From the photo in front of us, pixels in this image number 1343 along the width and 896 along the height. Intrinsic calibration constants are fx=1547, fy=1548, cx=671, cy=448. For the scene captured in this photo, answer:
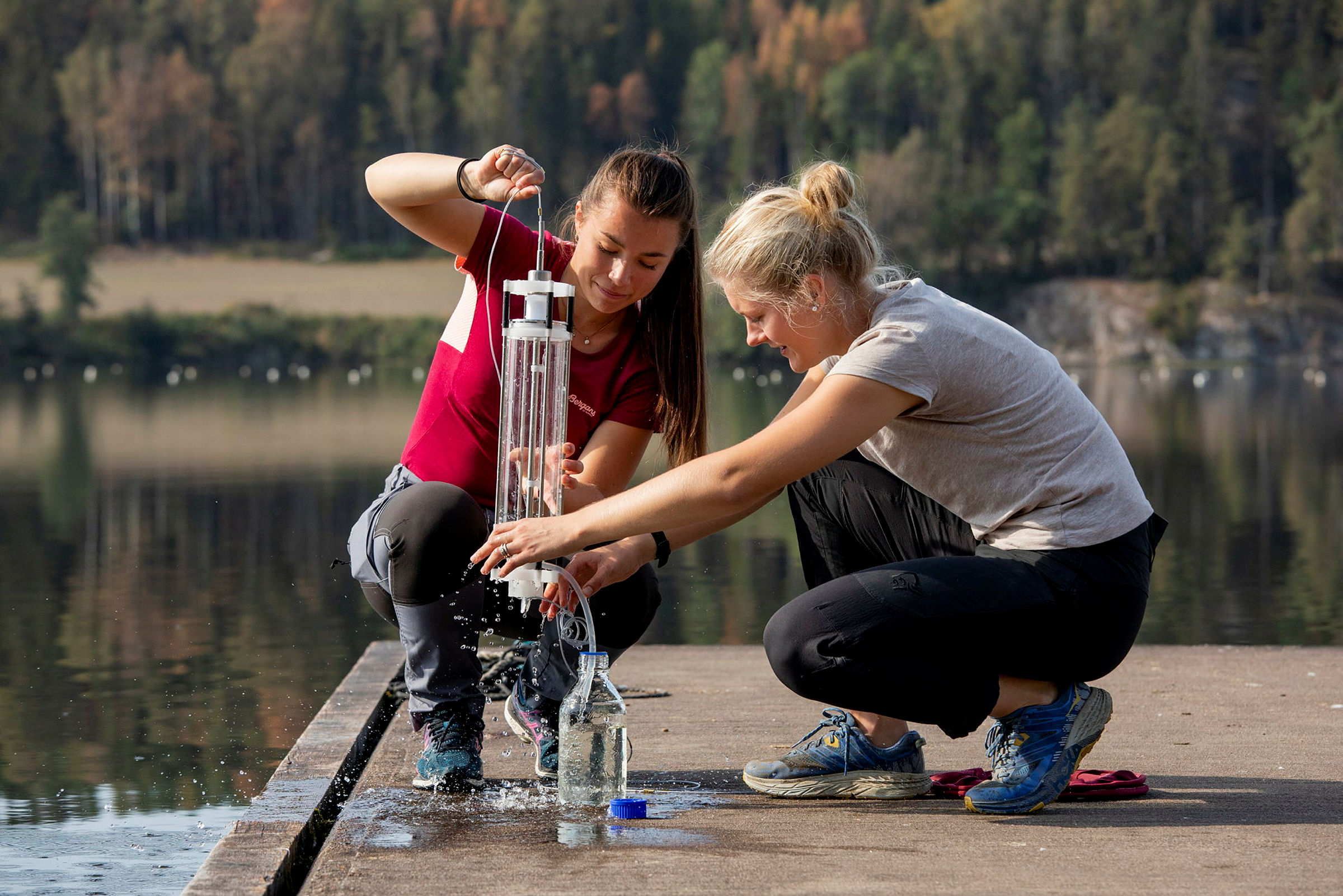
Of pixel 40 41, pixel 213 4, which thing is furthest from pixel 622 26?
pixel 40 41

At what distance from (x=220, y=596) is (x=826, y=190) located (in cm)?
576

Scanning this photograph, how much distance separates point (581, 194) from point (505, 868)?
5.15 feet

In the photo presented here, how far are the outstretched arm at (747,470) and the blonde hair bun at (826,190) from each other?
39cm

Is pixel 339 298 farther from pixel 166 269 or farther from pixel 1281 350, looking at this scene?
pixel 1281 350

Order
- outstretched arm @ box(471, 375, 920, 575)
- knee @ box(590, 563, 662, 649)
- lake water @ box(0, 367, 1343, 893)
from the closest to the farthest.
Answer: outstretched arm @ box(471, 375, 920, 575), knee @ box(590, 563, 662, 649), lake water @ box(0, 367, 1343, 893)

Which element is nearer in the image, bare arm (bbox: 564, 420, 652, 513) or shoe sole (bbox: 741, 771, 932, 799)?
shoe sole (bbox: 741, 771, 932, 799)

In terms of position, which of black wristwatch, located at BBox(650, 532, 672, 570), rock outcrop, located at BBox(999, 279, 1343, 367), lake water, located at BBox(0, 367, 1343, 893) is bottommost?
rock outcrop, located at BBox(999, 279, 1343, 367)

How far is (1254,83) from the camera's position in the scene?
91375mm

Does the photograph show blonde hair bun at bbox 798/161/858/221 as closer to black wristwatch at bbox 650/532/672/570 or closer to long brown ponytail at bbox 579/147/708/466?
long brown ponytail at bbox 579/147/708/466

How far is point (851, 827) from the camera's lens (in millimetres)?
3135

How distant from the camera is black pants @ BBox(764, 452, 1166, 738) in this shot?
10.4 ft

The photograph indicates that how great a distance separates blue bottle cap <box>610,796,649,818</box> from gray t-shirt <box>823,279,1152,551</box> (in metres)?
0.90

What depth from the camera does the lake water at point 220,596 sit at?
4.07m

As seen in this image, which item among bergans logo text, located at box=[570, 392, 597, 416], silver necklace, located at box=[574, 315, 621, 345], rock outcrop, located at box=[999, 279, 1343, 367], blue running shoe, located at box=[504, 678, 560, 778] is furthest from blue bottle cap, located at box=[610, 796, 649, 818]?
rock outcrop, located at box=[999, 279, 1343, 367]
